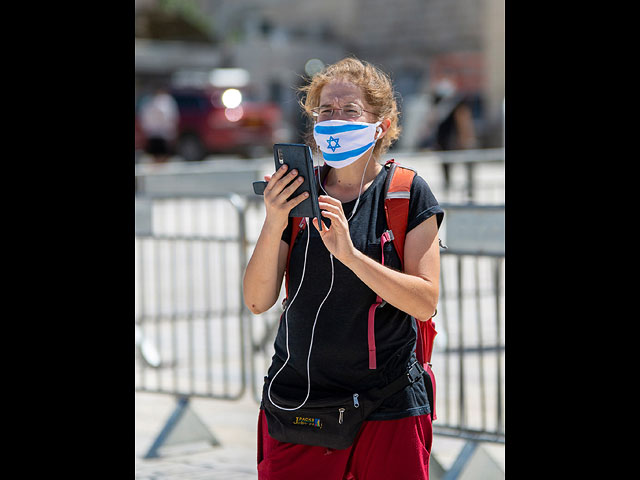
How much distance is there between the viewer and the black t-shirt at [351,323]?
2.67m

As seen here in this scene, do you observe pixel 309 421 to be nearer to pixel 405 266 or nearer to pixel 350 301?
pixel 350 301

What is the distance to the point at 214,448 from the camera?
17.4 feet

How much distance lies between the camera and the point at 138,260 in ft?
21.9

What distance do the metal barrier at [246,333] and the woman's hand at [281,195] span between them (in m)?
2.20

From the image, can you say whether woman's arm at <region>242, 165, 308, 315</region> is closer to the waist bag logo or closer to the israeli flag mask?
the israeli flag mask

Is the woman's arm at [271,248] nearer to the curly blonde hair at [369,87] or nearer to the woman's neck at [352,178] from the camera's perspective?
the woman's neck at [352,178]

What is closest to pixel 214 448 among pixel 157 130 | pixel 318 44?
pixel 157 130

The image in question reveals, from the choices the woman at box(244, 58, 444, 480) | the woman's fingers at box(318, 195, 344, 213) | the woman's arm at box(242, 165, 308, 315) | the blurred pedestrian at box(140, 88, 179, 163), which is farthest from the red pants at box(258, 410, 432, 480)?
the blurred pedestrian at box(140, 88, 179, 163)

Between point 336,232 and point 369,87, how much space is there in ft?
1.56

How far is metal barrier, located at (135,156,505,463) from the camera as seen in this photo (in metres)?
4.77

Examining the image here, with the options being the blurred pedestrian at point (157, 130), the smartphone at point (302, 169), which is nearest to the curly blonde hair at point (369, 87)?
the smartphone at point (302, 169)
